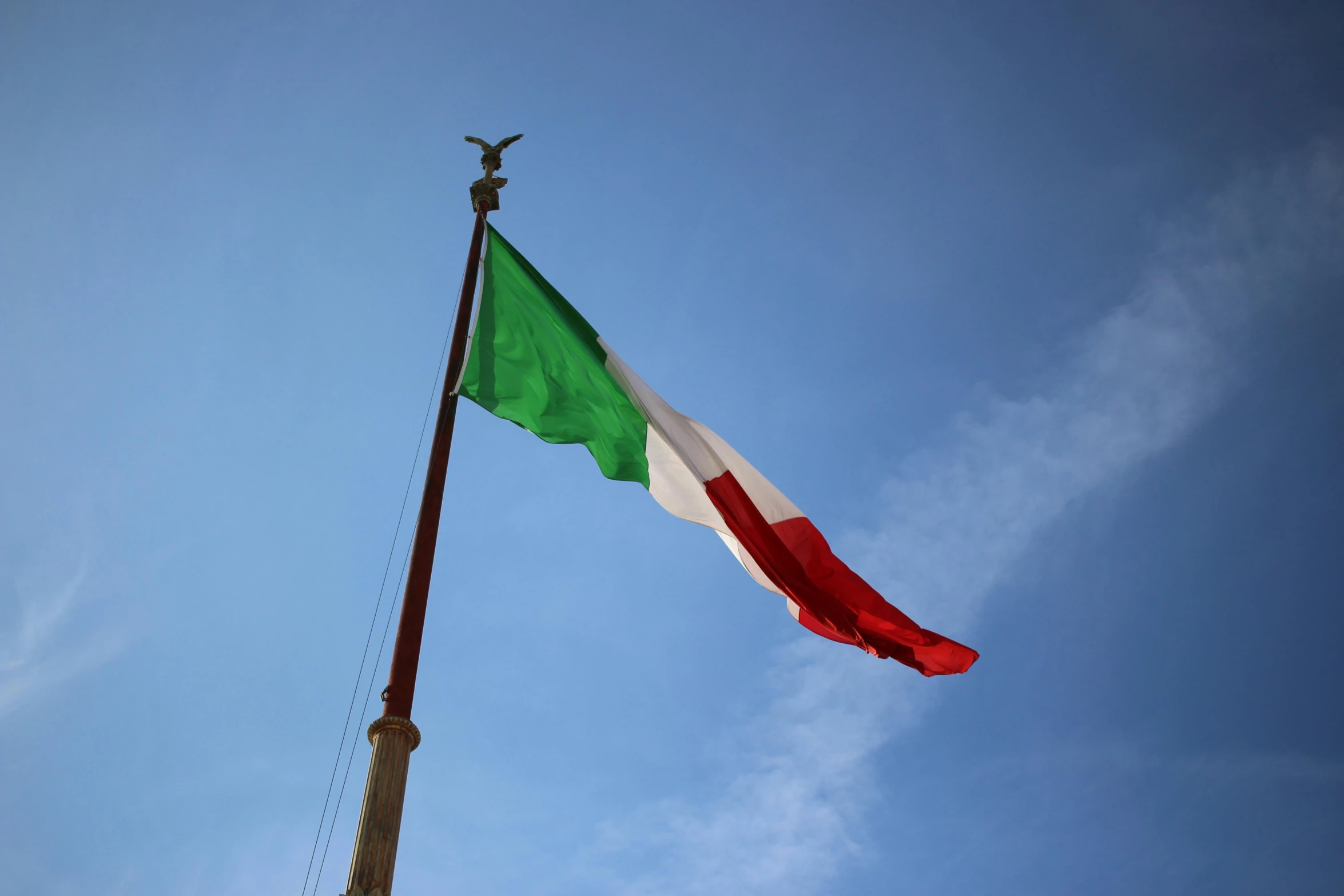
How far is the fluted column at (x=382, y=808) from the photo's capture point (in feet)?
20.9

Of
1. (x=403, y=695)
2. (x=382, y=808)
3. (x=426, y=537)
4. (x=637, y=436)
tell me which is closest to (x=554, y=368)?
(x=637, y=436)

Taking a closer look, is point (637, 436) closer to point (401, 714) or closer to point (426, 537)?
point (426, 537)

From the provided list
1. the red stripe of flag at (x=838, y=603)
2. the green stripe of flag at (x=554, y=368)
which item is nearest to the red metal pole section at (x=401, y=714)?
the green stripe of flag at (x=554, y=368)

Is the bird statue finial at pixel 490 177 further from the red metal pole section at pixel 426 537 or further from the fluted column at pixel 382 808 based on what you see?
the fluted column at pixel 382 808

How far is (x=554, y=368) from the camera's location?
12156 millimetres

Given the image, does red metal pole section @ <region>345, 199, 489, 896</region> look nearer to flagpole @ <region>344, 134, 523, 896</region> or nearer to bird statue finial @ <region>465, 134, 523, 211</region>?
flagpole @ <region>344, 134, 523, 896</region>

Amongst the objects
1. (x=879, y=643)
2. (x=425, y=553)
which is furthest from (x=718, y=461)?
(x=425, y=553)

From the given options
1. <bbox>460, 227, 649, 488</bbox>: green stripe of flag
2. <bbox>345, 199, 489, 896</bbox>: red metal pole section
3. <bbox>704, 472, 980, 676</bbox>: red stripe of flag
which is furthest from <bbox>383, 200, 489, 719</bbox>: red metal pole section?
<bbox>704, 472, 980, 676</bbox>: red stripe of flag

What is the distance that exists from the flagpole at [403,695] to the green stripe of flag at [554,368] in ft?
4.12

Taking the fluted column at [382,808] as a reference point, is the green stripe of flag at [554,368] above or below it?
above

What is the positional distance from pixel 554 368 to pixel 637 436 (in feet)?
4.67

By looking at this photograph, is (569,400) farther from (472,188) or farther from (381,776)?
(381,776)

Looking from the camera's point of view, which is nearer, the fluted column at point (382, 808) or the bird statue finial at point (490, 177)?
the fluted column at point (382, 808)

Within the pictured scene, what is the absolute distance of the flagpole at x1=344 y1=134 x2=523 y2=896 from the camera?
6469 mm
